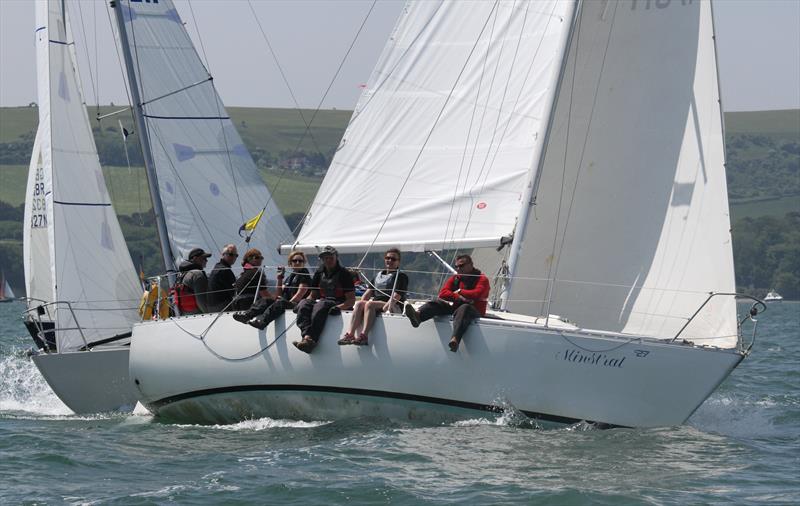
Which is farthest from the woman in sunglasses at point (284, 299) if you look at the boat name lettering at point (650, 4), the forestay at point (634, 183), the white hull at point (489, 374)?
the boat name lettering at point (650, 4)

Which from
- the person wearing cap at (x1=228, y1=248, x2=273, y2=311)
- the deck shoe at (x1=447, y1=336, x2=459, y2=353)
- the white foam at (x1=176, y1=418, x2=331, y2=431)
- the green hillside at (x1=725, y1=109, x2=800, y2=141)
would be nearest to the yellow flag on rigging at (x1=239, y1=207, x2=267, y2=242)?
the person wearing cap at (x1=228, y1=248, x2=273, y2=311)

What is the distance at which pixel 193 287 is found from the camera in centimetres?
1458

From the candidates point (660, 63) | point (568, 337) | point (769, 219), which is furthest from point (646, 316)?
point (769, 219)

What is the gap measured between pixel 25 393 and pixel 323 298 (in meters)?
7.13

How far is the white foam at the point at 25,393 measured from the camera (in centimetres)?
1686

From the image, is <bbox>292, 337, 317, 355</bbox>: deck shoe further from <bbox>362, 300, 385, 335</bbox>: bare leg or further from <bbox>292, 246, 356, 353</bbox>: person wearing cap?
<bbox>362, 300, 385, 335</bbox>: bare leg

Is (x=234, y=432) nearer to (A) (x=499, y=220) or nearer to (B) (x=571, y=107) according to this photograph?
(A) (x=499, y=220)

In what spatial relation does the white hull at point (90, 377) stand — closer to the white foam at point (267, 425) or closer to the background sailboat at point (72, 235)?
the background sailboat at point (72, 235)

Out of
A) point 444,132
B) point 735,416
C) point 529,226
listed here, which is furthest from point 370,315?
point 735,416

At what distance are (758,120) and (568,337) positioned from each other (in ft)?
584

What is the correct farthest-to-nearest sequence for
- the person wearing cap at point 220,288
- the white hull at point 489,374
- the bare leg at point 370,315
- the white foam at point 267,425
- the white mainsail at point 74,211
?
1. the white mainsail at point 74,211
2. the person wearing cap at point 220,288
3. the white foam at point 267,425
4. the bare leg at point 370,315
5. the white hull at point 489,374

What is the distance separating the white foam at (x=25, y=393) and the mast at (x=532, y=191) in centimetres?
621

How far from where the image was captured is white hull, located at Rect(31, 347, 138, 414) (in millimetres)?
16125

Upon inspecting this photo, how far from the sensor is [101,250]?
17781mm
